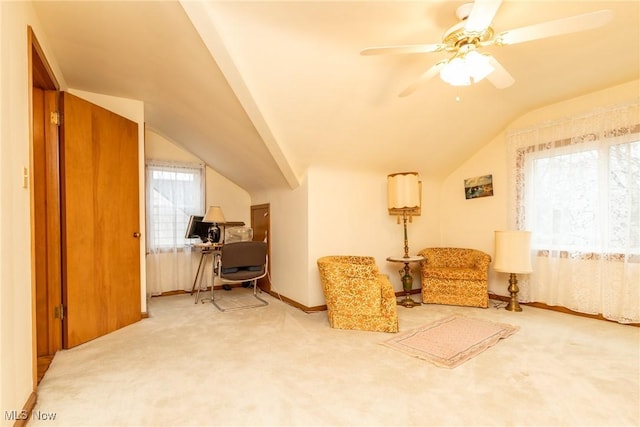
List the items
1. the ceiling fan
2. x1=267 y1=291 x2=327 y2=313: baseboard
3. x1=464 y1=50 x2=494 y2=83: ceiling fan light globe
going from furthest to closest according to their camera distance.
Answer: x1=267 y1=291 x2=327 y2=313: baseboard → x1=464 y1=50 x2=494 y2=83: ceiling fan light globe → the ceiling fan

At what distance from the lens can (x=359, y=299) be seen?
3.06 metres

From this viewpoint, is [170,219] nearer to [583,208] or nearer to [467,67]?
[467,67]

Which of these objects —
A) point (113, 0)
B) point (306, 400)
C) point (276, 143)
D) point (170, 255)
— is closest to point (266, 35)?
point (113, 0)

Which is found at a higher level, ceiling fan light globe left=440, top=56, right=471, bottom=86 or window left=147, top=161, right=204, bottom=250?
ceiling fan light globe left=440, top=56, right=471, bottom=86

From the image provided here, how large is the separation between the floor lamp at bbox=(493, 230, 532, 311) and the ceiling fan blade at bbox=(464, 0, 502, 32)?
264 cm

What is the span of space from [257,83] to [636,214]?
376 centimetres

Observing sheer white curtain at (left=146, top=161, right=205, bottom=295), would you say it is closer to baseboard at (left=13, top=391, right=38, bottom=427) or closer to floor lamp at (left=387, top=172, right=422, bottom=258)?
baseboard at (left=13, top=391, right=38, bottom=427)

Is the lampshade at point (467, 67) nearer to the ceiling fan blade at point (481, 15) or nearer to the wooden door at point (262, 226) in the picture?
the ceiling fan blade at point (481, 15)

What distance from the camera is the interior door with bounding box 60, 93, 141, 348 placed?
2.65 m

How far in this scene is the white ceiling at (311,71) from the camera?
206 centimetres

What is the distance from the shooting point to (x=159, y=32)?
2211 millimetres

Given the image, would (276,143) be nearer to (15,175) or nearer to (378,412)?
(15,175)

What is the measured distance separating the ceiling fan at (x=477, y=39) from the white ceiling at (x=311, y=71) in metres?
0.31

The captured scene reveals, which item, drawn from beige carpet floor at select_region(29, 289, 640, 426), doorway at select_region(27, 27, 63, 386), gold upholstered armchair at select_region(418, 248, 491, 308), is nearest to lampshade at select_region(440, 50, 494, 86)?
beige carpet floor at select_region(29, 289, 640, 426)
